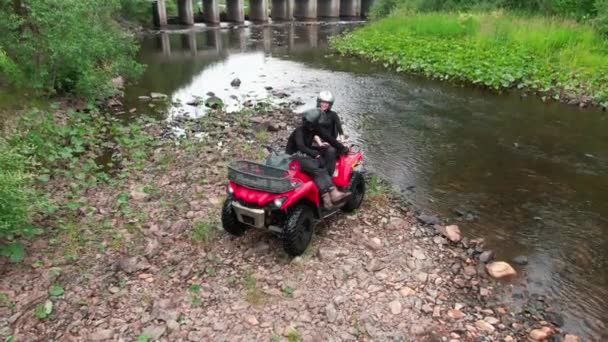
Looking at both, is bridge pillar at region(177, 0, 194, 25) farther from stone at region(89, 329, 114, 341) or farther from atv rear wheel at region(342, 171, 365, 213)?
stone at region(89, 329, 114, 341)

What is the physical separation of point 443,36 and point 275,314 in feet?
71.9

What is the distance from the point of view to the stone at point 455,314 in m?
5.52

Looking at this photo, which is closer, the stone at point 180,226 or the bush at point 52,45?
the stone at point 180,226

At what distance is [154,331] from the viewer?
499cm

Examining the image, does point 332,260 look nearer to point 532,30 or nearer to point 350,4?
point 532,30

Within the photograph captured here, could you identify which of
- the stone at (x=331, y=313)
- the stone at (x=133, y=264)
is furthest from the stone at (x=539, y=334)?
the stone at (x=133, y=264)

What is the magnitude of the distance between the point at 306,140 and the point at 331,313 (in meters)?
2.67

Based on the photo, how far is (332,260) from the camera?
6.38 meters

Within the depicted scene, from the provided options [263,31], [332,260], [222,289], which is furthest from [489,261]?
[263,31]

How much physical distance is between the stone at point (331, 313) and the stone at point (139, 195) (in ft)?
13.8

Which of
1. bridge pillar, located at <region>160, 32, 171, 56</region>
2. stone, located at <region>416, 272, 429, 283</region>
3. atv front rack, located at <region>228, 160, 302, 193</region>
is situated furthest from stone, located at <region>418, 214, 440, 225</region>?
bridge pillar, located at <region>160, 32, 171, 56</region>

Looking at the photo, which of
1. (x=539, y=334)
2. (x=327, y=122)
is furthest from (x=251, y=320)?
(x=539, y=334)

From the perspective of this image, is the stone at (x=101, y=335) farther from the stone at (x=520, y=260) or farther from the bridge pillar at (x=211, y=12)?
the bridge pillar at (x=211, y=12)

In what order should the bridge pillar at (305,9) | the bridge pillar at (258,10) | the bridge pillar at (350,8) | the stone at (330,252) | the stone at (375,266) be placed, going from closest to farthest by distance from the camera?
1. the stone at (375,266)
2. the stone at (330,252)
3. the bridge pillar at (258,10)
4. the bridge pillar at (305,9)
5. the bridge pillar at (350,8)
